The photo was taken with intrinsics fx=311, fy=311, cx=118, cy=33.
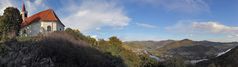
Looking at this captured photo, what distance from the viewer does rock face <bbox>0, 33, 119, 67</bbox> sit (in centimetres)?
4012

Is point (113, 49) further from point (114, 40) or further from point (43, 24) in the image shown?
point (43, 24)

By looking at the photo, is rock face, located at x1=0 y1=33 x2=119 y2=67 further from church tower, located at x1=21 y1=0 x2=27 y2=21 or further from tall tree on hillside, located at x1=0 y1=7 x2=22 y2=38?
church tower, located at x1=21 y1=0 x2=27 y2=21

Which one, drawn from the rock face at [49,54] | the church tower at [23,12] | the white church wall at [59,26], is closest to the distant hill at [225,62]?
the white church wall at [59,26]

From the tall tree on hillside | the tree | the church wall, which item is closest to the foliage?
the tree

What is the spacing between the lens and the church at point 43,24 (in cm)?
5778

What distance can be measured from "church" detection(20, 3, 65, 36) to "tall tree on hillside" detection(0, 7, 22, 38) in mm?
2899

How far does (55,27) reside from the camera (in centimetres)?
5825

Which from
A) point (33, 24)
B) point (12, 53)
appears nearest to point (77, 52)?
point (12, 53)

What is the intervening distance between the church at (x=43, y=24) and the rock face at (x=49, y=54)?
11022mm

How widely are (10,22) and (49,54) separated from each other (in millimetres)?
18209

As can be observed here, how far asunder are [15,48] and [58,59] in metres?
9.10

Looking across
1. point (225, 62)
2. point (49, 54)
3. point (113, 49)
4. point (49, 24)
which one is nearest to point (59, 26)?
point (49, 24)

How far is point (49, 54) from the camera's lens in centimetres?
4028

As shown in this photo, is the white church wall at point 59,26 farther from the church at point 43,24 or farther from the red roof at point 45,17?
the red roof at point 45,17
